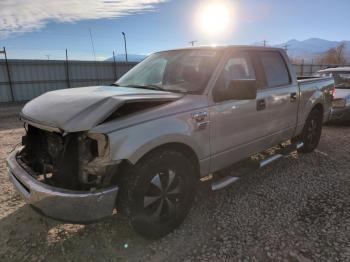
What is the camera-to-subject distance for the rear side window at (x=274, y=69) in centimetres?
427

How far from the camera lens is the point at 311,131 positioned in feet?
18.4

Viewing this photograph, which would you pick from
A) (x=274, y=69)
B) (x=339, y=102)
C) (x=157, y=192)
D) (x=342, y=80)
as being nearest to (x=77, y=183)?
(x=157, y=192)

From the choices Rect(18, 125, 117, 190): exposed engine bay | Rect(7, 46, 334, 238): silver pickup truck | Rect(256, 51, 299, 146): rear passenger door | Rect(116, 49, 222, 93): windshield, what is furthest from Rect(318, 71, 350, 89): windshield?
Rect(18, 125, 117, 190): exposed engine bay

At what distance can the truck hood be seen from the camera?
2443 mm

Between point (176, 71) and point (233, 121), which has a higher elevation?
point (176, 71)

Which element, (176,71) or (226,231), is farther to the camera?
(176,71)

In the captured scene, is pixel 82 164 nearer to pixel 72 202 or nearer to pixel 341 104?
pixel 72 202

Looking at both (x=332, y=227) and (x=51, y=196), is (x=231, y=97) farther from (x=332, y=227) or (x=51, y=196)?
(x=51, y=196)

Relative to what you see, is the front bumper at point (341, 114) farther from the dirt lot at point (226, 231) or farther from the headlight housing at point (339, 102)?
the dirt lot at point (226, 231)

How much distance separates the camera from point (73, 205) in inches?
92.7

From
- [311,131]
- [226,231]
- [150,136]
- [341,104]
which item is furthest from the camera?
[341,104]

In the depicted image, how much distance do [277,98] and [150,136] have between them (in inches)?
92.9

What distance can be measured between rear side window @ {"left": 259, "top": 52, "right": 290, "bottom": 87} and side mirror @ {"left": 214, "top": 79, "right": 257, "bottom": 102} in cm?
115

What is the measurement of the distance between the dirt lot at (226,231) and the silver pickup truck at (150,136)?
283 mm
